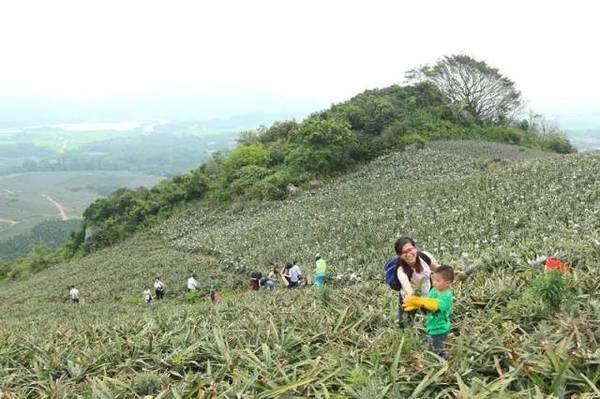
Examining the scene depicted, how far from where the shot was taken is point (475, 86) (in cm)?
5050

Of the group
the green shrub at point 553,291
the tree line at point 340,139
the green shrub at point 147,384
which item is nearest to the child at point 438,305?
the green shrub at point 553,291

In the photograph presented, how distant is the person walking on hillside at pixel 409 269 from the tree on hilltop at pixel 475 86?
46.2m

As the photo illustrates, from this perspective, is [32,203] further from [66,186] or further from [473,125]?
[473,125]

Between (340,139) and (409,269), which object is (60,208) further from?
(409,269)

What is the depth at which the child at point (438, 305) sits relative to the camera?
16.7 feet

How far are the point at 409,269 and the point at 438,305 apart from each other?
76 centimetres

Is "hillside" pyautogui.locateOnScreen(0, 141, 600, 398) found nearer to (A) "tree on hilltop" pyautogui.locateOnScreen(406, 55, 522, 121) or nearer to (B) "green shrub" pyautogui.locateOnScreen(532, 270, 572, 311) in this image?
(B) "green shrub" pyautogui.locateOnScreen(532, 270, 572, 311)

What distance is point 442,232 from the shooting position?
18062 millimetres

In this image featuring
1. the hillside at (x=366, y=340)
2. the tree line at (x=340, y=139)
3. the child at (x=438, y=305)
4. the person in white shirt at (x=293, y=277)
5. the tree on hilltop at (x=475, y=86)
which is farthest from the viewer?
the tree on hilltop at (x=475, y=86)

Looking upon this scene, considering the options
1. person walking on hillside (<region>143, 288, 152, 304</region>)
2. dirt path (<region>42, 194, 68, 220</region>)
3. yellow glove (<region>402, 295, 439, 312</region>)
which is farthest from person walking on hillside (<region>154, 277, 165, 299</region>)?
dirt path (<region>42, 194, 68, 220</region>)

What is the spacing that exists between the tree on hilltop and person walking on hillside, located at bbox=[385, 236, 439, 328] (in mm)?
46211

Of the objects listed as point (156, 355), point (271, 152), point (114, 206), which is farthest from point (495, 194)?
point (114, 206)

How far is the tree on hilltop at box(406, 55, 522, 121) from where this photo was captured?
50.0 metres

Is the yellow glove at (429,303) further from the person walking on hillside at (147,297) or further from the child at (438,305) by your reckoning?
the person walking on hillside at (147,297)
